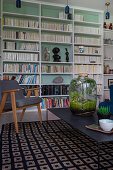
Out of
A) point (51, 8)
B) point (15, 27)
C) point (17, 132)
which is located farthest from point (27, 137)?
point (51, 8)

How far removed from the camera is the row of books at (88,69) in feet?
15.8

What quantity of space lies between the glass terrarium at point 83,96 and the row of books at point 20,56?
232cm

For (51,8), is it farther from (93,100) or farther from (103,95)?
(93,100)

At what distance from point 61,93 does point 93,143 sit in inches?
101

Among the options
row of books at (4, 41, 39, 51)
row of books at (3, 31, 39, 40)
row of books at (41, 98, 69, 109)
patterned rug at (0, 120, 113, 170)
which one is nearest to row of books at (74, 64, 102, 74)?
row of books at (41, 98, 69, 109)

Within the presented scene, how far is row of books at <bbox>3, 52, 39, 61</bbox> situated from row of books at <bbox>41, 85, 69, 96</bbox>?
76cm

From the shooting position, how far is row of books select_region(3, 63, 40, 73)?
427 centimetres

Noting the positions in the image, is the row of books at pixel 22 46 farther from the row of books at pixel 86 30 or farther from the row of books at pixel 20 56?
the row of books at pixel 86 30

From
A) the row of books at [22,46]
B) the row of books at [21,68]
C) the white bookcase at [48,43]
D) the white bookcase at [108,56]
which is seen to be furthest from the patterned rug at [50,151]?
the white bookcase at [108,56]

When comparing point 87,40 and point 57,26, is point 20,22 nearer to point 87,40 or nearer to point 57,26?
point 57,26

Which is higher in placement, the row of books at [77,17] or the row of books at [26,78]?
the row of books at [77,17]

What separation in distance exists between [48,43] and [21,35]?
75 cm

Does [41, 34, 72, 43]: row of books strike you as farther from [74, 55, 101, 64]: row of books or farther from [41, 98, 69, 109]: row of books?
[41, 98, 69, 109]: row of books

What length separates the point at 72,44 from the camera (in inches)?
187
